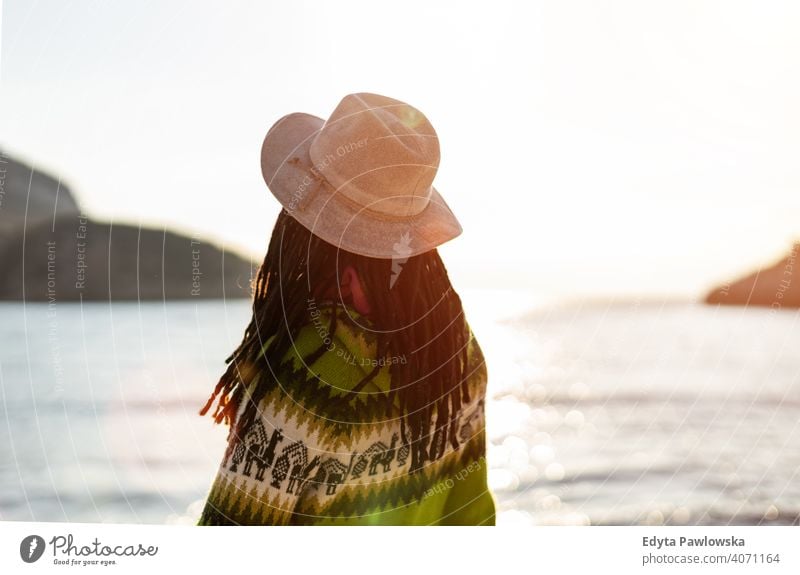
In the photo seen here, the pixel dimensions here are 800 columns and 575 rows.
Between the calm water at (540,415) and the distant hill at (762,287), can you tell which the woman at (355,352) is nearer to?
the calm water at (540,415)

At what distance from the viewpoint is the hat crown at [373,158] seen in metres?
1.58

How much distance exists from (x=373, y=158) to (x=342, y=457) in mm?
576

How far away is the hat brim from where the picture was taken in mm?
1532

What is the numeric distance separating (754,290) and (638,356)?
3.85 metres

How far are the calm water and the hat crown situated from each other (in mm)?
727

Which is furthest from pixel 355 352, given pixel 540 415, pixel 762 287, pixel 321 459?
pixel 540 415

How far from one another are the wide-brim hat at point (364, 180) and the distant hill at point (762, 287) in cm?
128

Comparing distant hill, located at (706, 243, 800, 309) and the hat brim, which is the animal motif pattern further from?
distant hill, located at (706, 243, 800, 309)

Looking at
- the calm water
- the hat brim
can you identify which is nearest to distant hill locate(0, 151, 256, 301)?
the calm water

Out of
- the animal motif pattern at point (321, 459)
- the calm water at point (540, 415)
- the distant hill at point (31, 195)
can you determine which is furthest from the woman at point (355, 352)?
the distant hill at point (31, 195)

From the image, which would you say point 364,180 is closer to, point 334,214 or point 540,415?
point 334,214

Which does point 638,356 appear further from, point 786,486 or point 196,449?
point 196,449

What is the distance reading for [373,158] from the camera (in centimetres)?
158

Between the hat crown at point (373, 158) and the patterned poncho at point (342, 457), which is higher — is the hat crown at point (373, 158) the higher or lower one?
the higher one
